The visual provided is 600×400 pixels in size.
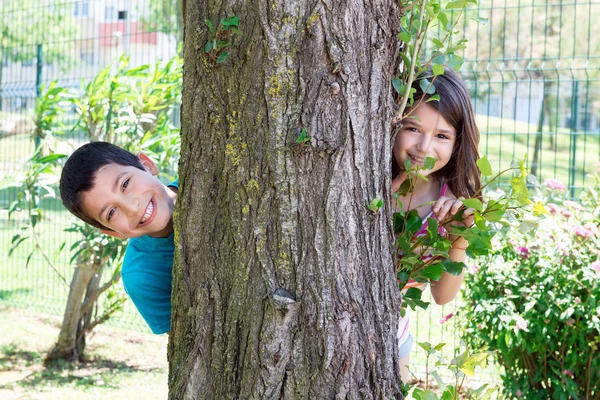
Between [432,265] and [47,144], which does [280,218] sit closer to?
[432,265]

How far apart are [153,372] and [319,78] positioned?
13.2 feet

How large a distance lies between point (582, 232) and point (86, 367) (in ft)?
11.6

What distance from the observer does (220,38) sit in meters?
1.61

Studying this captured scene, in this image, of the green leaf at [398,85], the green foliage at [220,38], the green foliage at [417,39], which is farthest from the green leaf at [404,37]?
the green foliage at [220,38]

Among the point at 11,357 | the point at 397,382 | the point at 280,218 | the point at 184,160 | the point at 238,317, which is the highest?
the point at 184,160

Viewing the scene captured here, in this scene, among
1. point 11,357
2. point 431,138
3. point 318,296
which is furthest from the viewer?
point 11,357

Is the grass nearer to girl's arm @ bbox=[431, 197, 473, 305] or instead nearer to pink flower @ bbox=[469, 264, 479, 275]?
pink flower @ bbox=[469, 264, 479, 275]

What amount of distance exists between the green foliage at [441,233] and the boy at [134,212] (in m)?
0.67

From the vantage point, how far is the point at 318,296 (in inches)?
61.8

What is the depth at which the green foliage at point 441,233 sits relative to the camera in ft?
5.79

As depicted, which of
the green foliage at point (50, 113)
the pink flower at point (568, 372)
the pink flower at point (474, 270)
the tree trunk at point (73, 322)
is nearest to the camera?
the pink flower at point (568, 372)

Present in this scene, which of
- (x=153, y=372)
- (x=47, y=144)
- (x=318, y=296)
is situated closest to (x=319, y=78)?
(x=318, y=296)

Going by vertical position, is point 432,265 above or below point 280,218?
below

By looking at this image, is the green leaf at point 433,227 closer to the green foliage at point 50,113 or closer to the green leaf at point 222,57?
the green leaf at point 222,57
